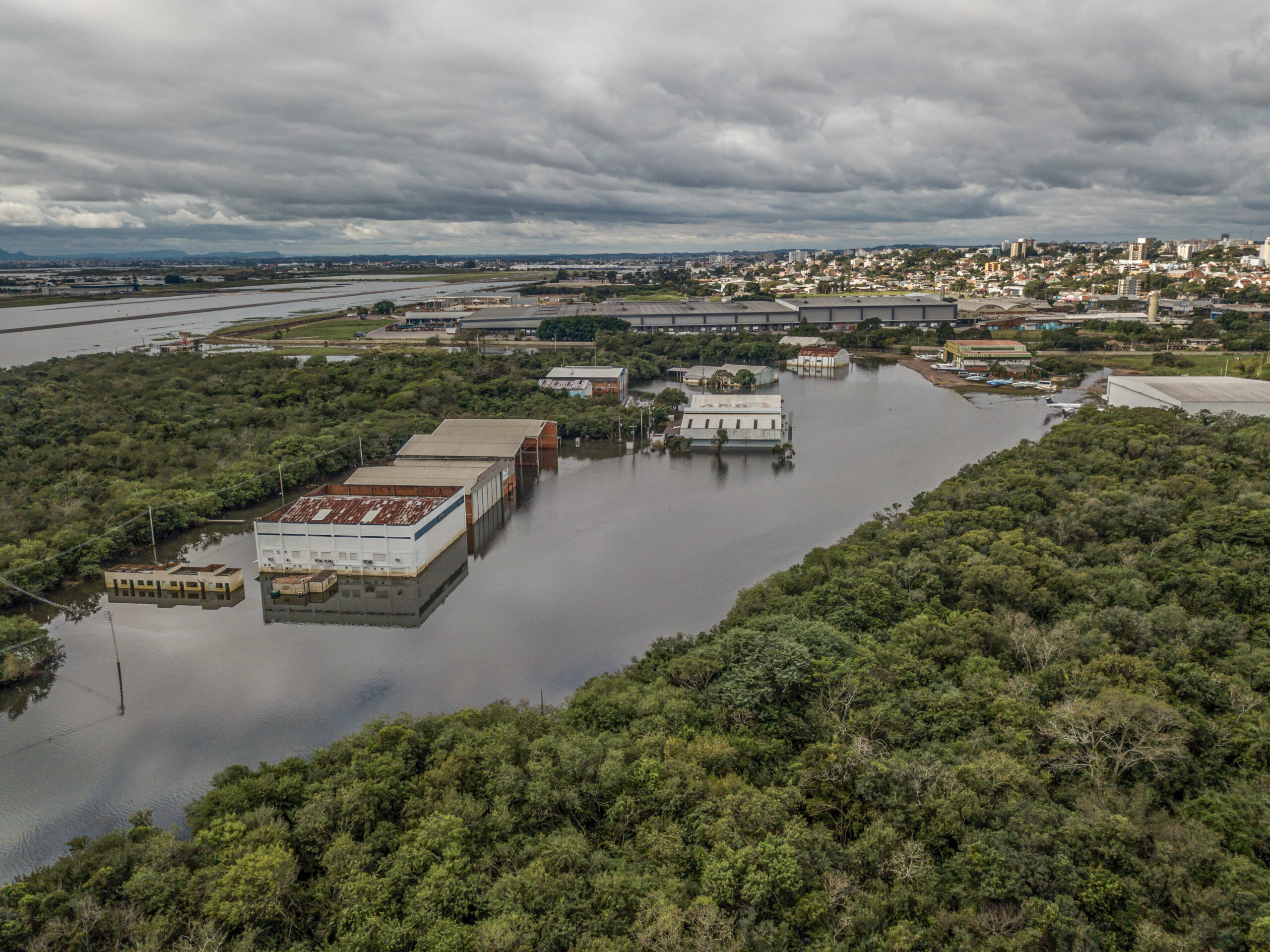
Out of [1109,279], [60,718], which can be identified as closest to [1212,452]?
[60,718]

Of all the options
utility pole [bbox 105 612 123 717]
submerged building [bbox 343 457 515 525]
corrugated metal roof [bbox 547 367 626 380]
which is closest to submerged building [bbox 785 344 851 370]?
corrugated metal roof [bbox 547 367 626 380]

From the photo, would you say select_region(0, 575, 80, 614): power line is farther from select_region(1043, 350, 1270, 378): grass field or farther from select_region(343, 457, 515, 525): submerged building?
select_region(1043, 350, 1270, 378): grass field

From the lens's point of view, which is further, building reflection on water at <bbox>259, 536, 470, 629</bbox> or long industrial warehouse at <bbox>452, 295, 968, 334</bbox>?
long industrial warehouse at <bbox>452, 295, 968, 334</bbox>

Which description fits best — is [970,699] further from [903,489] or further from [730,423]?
[730,423]

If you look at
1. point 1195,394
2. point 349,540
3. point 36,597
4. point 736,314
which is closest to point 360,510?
point 349,540

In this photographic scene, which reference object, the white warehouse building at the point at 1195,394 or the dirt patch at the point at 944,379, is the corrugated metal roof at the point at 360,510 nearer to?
the white warehouse building at the point at 1195,394
